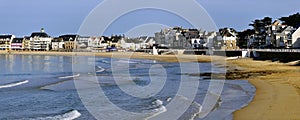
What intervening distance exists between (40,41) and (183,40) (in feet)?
196

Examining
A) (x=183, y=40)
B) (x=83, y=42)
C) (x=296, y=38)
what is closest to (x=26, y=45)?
(x=83, y=42)

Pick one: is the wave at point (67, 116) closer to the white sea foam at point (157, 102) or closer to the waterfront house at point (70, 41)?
the white sea foam at point (157, 102)

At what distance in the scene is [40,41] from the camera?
14112 cm

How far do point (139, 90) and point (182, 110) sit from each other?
675cm

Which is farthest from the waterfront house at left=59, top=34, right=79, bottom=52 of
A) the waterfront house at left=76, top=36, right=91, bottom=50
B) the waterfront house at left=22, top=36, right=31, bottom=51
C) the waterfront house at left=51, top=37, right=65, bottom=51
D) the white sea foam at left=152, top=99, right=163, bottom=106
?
the white sea foam at left=152, top=99, right=163, bottom=106

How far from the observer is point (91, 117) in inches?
448

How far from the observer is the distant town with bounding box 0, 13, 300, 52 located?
230ft

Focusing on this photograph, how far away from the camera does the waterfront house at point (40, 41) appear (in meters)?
140

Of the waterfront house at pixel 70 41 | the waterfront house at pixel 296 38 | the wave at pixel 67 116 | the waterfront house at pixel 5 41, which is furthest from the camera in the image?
the waterfront house at pixel 5 41

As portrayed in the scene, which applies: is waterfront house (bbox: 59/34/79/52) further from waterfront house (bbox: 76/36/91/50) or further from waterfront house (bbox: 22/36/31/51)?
waterfront house (bbox: 22/36/31/51)

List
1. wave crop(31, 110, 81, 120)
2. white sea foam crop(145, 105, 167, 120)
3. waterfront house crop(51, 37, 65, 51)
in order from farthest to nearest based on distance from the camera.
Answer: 1. waterfront house crop(51, 37, 65, 51)
2. white sea foam crop(145, 105, 167, 120)
3. wave crop(31, 110, 81, 120)

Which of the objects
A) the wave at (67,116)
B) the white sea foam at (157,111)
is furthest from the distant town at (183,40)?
the wave at (67,116)

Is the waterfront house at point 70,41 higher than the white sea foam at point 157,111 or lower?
higher

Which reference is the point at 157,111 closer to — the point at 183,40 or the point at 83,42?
the point at 183,40
